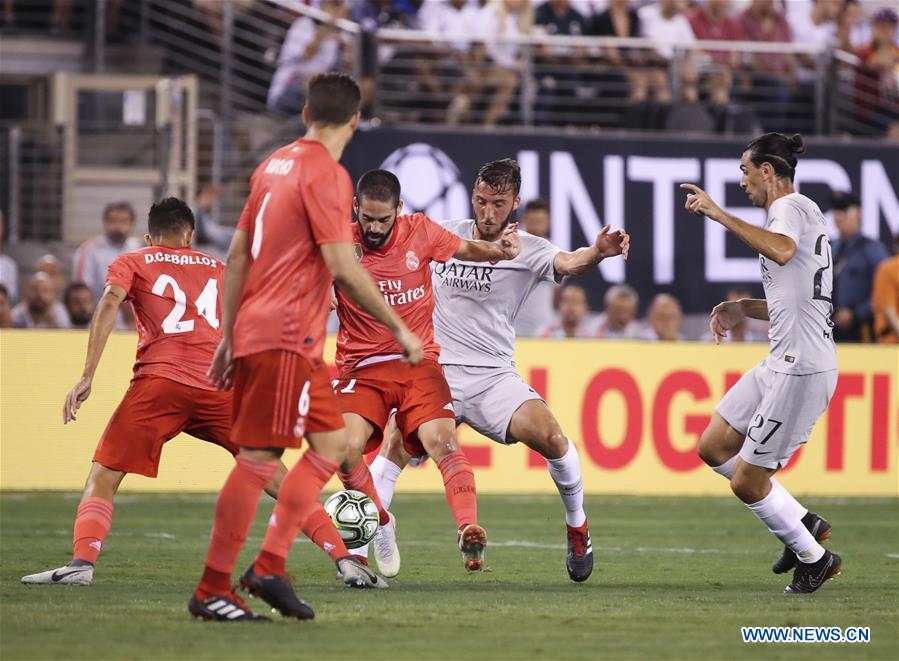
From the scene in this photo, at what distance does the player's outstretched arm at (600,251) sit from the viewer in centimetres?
828

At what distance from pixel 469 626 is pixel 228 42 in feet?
38.4

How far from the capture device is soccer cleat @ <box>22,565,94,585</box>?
8133 millimetres

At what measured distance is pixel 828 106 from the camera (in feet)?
59.4

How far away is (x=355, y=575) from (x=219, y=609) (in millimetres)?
1663

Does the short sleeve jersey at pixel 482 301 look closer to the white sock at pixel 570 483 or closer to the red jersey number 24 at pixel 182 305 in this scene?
the white sock at pixel 570 483

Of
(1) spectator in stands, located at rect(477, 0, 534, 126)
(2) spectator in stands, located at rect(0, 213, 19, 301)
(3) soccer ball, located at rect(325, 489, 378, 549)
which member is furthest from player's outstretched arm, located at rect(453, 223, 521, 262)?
(1) spectator in stands, located at rect(477, 0, 534, 126)

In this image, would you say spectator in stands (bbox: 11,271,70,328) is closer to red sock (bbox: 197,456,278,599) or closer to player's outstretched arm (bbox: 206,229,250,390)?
player's outstretched arm (bbox: 206,229,250,390)

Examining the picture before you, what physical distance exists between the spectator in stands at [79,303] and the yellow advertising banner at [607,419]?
660mm

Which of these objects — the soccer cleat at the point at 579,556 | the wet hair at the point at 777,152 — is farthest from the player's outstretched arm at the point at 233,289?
the wet hair at the point at 777,152

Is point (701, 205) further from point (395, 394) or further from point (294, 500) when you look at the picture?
point (294, 500)

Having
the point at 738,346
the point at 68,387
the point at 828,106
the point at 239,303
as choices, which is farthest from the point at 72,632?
the point at 828,106

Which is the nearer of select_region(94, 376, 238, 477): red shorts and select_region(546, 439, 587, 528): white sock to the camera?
select_region(94, 376, 238, 477): red shorts

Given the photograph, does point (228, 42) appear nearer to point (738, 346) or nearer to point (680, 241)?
point (680, 241)

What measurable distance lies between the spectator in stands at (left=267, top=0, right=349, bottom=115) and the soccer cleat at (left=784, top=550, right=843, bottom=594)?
10145mm
